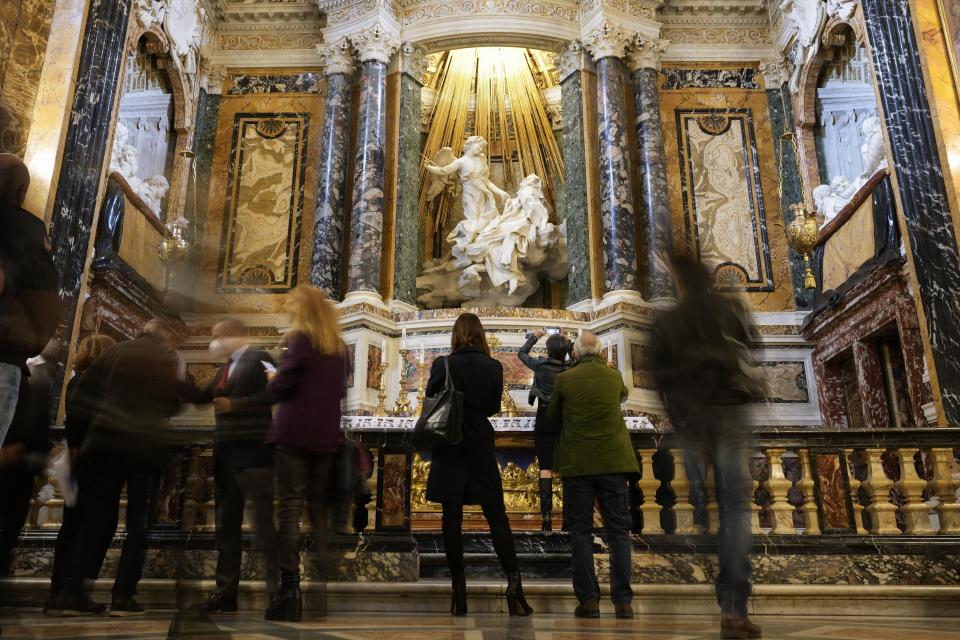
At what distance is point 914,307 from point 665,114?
14.5 feet

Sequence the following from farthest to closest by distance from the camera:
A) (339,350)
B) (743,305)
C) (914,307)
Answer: (914,307)
(339,350)
(743,305)

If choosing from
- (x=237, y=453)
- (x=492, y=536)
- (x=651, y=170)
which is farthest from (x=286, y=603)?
(x=651, y=170)

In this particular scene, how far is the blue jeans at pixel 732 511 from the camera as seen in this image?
2395 mm

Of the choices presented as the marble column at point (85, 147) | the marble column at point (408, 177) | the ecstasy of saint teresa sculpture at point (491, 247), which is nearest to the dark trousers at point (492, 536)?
the marble column at point (85, 147)

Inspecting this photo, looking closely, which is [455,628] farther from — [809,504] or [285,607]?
[809,504]

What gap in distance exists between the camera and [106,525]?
2.80 metres

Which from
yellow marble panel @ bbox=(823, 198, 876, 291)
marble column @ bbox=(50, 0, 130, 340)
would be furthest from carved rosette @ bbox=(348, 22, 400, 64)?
yellow marble panel @ bbox=(823, 198, 876, 291)

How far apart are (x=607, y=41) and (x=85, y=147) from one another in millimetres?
6214

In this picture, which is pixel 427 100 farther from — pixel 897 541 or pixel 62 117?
pixel 897 541

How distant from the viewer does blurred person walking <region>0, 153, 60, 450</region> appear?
2.28m

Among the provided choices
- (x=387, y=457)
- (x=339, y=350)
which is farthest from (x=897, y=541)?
(x=339, y=350)

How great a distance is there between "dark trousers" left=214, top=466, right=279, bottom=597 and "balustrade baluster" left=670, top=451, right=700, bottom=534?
81.4 inches

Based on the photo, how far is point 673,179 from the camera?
9.80m

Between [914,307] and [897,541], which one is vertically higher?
[914,307]
